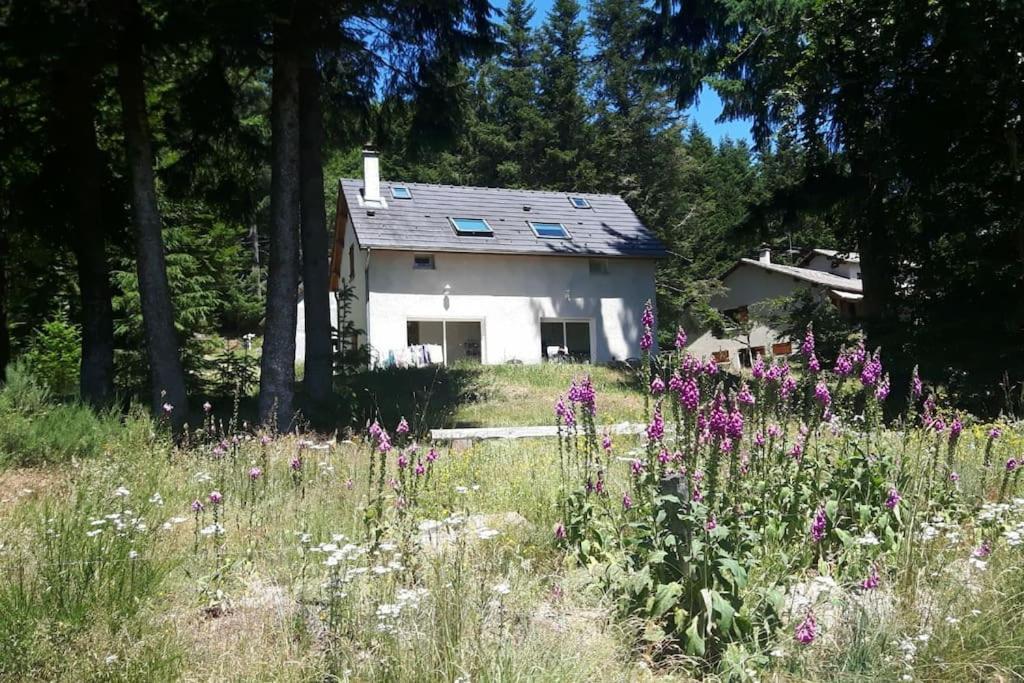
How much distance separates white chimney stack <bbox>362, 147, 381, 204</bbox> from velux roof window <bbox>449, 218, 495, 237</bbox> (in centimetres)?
260

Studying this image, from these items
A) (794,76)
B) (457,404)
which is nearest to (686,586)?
(457,404)

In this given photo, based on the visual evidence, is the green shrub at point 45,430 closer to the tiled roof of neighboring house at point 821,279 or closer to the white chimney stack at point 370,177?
the white chimney stack at point 370,177

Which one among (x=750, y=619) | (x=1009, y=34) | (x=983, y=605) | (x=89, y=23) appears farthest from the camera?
(x=1009, y=34)

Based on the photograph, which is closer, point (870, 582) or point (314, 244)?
point (870, 582)

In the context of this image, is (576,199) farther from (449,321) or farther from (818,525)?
(818,525)

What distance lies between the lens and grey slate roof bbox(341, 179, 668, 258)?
2425cm

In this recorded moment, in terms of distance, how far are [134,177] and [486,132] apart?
30.7 m

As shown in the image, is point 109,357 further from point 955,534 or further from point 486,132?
point 486,132

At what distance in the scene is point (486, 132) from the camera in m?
39.7

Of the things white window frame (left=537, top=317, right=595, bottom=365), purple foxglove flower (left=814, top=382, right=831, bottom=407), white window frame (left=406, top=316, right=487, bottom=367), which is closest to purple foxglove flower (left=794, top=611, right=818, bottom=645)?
purple foxglove flower (left=814, top=382, right=831, bottom=407)

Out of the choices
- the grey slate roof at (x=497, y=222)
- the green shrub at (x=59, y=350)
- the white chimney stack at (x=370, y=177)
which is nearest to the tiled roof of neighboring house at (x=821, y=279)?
the grey slate roof at (x=497, y=222)

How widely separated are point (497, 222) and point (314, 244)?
47.0ft

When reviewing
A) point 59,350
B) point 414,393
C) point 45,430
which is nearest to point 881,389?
point 414,393

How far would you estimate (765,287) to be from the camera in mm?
34781
